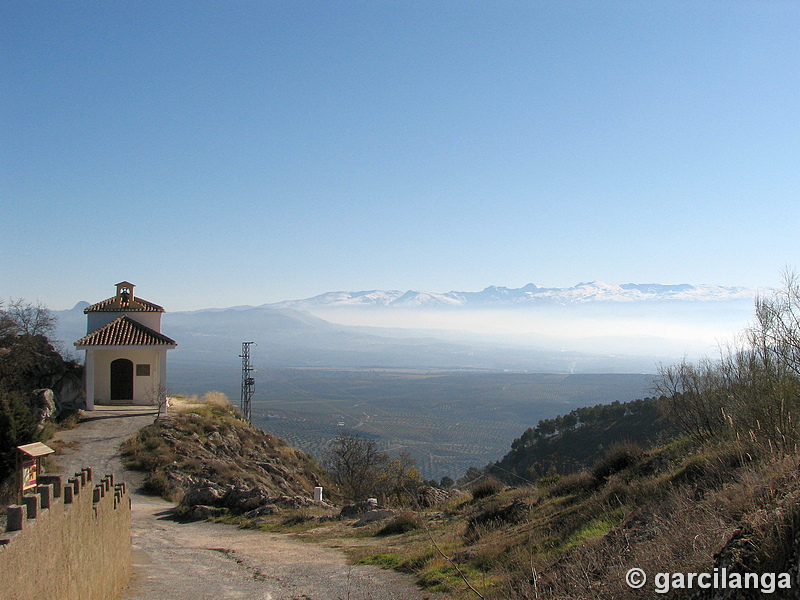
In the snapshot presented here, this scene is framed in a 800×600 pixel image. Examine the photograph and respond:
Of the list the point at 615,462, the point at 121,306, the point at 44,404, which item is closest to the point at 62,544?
the point at 615,462

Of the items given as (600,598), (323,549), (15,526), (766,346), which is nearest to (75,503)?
(15,526)

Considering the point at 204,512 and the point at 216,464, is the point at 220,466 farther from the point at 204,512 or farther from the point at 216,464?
the point at 204,512

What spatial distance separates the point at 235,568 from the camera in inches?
420

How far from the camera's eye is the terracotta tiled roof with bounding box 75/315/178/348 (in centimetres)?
2692

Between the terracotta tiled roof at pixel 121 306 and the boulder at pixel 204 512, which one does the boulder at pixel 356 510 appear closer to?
the boulder at pixel 204 512

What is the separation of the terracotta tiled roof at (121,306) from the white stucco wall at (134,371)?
11.4 feet

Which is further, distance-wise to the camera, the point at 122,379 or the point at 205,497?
the point at 122,379

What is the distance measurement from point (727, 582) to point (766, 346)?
7.25 meters

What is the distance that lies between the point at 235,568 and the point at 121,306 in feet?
78.3

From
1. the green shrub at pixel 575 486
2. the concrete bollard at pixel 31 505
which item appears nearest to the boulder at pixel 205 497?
the green shrub at pixel 575 486

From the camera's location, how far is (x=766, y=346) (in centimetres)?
981

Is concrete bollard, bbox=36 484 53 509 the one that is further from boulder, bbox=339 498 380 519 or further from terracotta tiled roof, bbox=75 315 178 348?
Result: terracotta tiled roof, bbox=75 315 178 348
